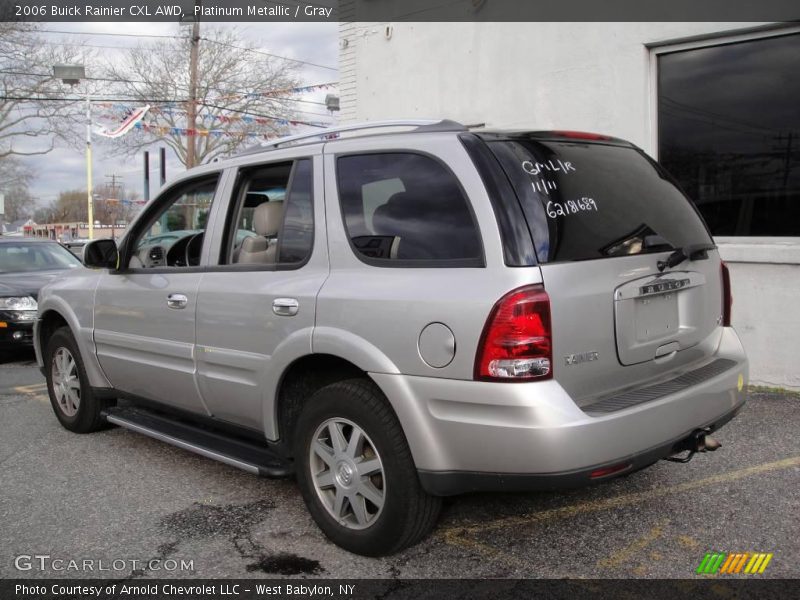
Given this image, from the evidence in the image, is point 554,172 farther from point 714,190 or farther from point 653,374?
point 714,190

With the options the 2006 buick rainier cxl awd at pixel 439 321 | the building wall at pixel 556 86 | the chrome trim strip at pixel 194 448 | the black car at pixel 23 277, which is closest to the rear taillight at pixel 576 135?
the 2006 buick rainier cxl awd at pixel 439 321

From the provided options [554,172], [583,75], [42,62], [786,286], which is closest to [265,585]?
[554,172]

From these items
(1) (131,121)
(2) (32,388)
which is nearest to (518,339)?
(2) (32,388)

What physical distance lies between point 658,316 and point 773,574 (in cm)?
119

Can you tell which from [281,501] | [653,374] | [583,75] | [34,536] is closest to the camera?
[653,374]

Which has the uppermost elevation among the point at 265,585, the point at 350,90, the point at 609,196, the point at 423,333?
the point at 350,90

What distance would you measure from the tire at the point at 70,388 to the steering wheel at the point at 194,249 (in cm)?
128

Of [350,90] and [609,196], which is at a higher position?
[350,90]

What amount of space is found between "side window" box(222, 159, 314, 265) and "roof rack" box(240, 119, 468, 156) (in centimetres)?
15

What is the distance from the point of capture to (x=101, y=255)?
4844 millimetres

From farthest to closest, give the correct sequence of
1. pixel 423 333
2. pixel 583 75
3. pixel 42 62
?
pixel 42 62 → pixel 583 75 → pixel 423 333

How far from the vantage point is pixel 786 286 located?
21.0ft

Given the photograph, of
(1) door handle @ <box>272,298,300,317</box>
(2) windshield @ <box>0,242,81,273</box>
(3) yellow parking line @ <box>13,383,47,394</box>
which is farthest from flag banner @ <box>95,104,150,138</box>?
(1) door handle @ <box>272,298,300,317</box>

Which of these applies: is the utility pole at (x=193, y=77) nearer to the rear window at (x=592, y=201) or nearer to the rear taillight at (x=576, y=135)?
the rear taillight at (x=576, y=135)
